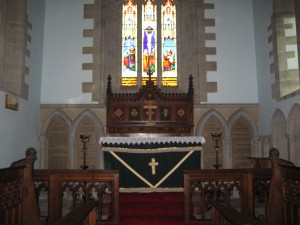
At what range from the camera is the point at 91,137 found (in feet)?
23.6

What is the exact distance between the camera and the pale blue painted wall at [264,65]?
6668mm

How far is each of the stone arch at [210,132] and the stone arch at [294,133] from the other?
1.67m

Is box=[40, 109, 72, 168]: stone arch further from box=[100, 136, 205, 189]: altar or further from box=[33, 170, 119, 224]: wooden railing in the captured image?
box=[33, 170, 119, 224]: wooden railing

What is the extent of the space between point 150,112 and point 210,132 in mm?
1500

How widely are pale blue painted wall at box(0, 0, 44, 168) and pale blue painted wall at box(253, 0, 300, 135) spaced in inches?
200

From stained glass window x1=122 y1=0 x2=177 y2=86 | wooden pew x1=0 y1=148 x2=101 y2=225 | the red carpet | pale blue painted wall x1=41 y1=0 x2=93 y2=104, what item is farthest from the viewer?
stained glass window x1=122 y1=0 x2=177 y2=86

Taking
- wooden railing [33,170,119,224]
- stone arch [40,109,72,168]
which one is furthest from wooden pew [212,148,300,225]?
stone arch [40,109,72,168]

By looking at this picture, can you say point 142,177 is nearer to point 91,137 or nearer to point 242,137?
point 91,137

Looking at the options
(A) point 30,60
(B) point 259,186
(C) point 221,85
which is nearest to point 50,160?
(A) point 30,60

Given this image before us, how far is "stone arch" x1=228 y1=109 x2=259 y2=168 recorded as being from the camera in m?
7.19

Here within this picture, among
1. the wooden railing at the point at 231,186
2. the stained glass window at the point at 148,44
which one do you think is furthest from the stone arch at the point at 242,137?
the wooden railing at the point at 231,186

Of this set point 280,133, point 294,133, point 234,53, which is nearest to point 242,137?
point 280,133

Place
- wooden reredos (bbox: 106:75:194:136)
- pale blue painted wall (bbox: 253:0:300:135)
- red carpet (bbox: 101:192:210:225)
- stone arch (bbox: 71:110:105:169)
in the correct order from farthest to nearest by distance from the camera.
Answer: stone arch (bbox: 71:110:105:169)
wooden reredos (bbox: 106:75:194:136)
pale blue painted wall (bbox: 253:0:300:135)
red carpet (bbox: 101:192:210:225)

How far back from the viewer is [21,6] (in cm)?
628
